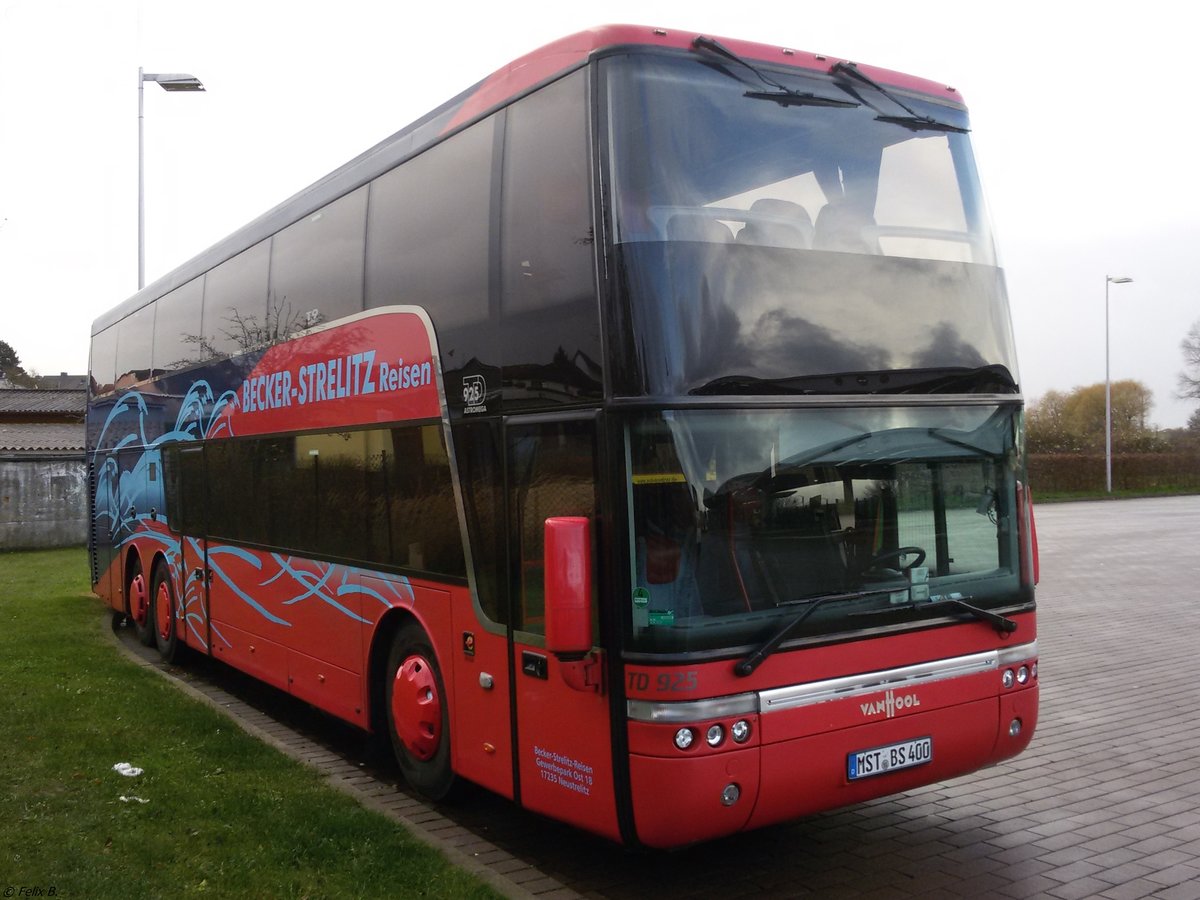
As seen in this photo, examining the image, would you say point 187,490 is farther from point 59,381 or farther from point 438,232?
point 59,381

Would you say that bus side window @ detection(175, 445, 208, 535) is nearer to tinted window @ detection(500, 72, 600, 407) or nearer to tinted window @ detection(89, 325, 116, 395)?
tinted window @ detection(89, 325, 116, 395)

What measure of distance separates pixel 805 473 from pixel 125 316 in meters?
11.3

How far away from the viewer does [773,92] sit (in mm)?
5730

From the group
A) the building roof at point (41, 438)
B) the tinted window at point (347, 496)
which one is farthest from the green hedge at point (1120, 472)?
the tinted window at point (347, 496)

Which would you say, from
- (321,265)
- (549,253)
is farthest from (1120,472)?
(549,253)

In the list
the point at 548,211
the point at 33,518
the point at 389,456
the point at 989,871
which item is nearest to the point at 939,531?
the point at 989,871

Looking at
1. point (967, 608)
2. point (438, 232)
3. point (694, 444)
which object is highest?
point (438, 232)

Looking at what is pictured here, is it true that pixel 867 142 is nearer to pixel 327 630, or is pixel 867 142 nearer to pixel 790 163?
pixel 790 163

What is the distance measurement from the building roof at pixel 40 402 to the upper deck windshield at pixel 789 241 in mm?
46534

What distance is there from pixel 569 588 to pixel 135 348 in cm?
1024

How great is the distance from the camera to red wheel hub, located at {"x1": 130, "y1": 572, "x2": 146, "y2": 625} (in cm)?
1371

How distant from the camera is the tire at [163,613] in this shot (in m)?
12.6

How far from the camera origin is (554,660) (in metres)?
5.59

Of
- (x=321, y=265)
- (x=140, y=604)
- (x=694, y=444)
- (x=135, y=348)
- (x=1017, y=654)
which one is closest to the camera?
(x=694, y=444)
